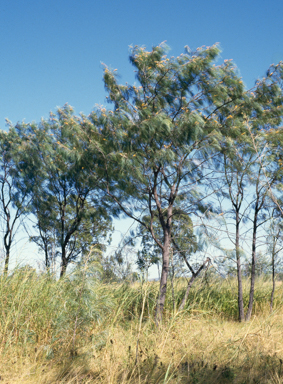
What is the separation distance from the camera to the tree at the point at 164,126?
20.0 feet

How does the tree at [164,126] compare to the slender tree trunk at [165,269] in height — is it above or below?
above

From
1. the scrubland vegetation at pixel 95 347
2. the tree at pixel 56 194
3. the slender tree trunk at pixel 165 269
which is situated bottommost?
the scrubland vegetation at pixel 95 347

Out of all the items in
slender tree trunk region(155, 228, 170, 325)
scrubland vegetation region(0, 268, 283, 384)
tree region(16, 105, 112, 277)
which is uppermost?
tree region(16, 105, 112, 277)

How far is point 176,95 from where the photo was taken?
22.1ft

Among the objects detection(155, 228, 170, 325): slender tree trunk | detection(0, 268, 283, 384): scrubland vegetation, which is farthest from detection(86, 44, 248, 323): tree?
detection(0, 268, 283, 384): scrubland vegetation

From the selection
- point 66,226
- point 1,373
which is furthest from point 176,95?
point 66,226

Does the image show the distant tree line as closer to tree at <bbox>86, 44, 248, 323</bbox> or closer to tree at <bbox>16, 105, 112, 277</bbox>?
tree at <bbox>86, 44, 248, 323</bbox>

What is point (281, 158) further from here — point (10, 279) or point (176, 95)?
point (10, 279)

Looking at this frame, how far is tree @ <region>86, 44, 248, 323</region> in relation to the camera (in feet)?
20.0

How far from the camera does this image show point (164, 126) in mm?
5953

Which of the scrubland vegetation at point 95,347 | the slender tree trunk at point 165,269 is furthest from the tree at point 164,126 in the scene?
the scrubland vegetation at point 95,347

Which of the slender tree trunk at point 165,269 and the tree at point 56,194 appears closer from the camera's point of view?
the slender tree trunk at point 165,269

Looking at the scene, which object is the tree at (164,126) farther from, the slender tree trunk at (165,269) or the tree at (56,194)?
the tree at (56,194)

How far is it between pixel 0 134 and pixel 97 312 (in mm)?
9692
